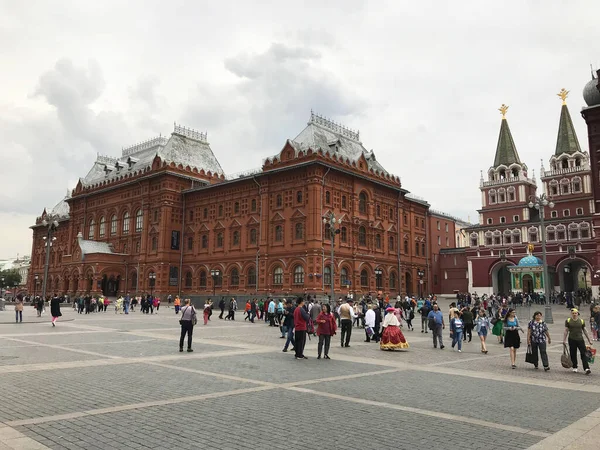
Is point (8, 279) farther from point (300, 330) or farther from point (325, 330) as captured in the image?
point (325, 330)

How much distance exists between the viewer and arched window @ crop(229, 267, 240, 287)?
58.0m

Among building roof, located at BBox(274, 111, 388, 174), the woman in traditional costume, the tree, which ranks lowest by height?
the woman in traditional costume

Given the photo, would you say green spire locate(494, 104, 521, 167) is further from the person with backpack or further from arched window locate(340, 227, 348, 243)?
the person with backpack

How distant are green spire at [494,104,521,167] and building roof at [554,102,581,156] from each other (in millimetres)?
6466

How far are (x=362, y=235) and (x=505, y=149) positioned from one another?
117 ft

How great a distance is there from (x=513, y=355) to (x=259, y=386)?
26.2ft

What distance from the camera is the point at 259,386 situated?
10500 millimetres

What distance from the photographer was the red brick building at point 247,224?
52.9 m

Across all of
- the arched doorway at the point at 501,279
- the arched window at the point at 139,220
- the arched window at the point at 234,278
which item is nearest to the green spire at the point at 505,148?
the arched doorway at the point at 501,279

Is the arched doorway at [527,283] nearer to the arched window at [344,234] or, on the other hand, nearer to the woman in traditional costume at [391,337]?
the arched window at [344,234]

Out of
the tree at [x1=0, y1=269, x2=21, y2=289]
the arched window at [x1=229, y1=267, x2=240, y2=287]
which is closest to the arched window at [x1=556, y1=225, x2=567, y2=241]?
the arched window at [x1=229, y1=267, x2=240, y2=287]

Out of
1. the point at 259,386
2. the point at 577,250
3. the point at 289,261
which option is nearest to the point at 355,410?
the point at 259,386

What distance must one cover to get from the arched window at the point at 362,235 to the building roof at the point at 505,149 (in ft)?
110

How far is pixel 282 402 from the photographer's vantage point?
354 inches
